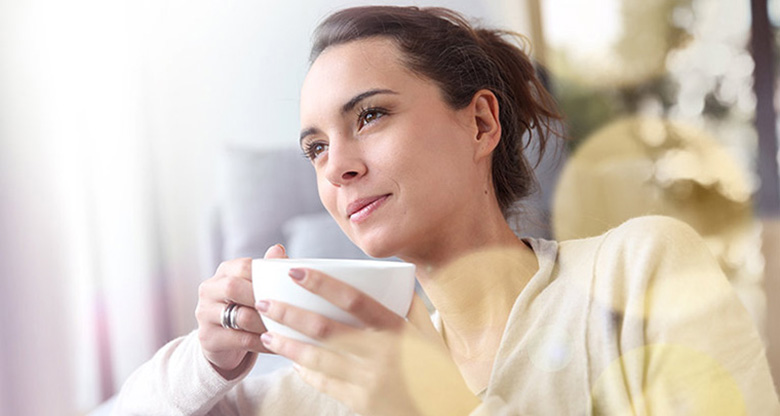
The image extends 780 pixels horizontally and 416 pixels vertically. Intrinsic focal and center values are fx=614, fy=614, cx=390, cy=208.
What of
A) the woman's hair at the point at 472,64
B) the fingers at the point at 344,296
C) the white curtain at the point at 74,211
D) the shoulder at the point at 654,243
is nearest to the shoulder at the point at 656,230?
the shoulder at the point at 654,243

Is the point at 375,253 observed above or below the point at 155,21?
below

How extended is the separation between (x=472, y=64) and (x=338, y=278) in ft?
0.84

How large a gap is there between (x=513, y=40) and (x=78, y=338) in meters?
0.45

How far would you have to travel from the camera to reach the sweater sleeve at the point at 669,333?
13.7 inches

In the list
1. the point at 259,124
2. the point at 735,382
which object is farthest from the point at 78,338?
the point at 735,382

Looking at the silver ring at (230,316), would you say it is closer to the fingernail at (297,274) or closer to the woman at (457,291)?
the woman at (457,291)

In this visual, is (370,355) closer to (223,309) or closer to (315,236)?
(223,309)

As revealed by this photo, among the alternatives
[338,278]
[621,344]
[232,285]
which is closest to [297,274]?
[338,278]

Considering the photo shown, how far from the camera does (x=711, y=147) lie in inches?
21.2

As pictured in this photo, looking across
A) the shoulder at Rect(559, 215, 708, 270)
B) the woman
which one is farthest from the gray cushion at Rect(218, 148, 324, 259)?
the shoulder at Rect(559, 215, 708, 270)

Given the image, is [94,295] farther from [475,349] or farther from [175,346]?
[475,349]

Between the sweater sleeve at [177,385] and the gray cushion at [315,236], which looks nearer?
the sweater sleeve at [177,385]

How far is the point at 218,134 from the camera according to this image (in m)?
Result: 0.58

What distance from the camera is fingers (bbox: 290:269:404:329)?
10.6 inches
